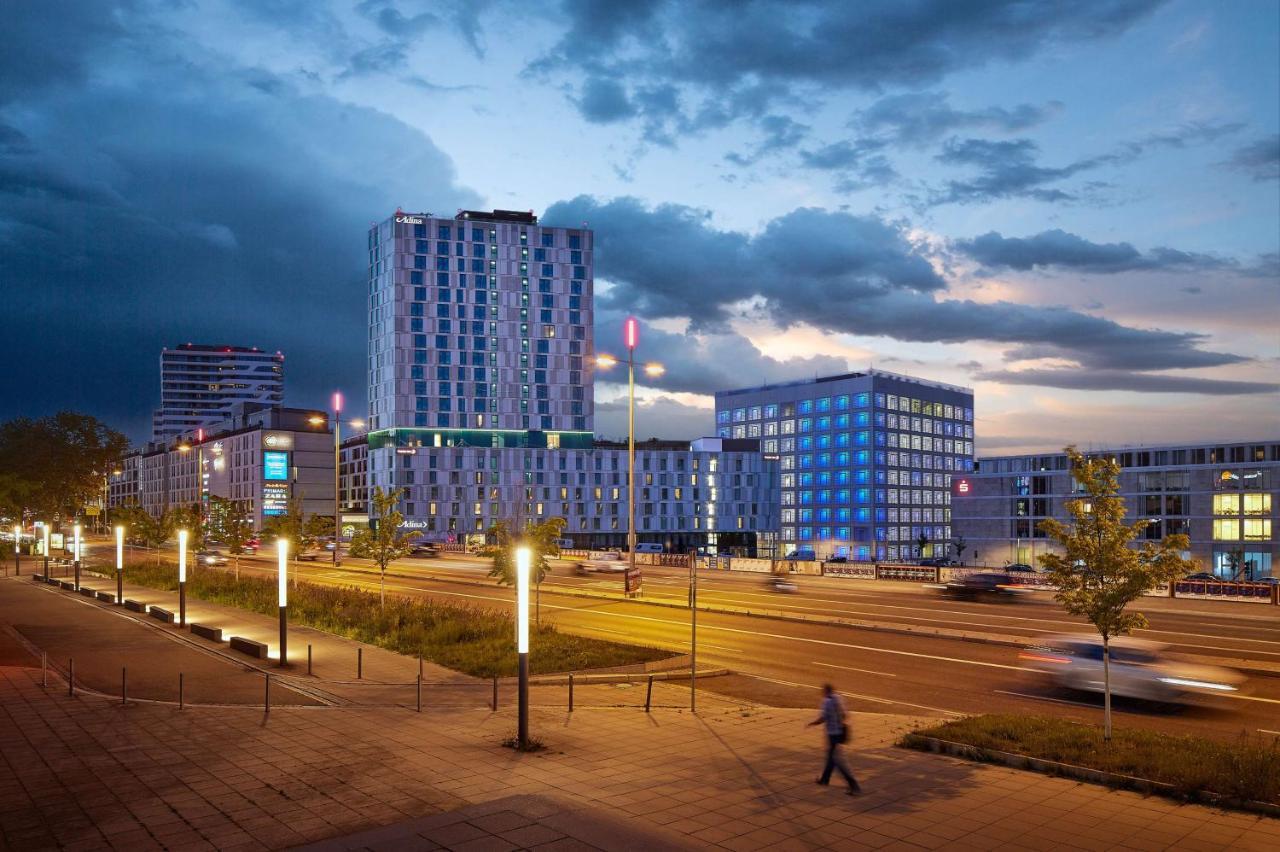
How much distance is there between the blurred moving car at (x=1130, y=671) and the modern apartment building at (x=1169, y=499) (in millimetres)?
79278

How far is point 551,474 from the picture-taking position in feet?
483

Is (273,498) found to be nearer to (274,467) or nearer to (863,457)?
(274,467)

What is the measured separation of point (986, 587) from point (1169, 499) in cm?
8576

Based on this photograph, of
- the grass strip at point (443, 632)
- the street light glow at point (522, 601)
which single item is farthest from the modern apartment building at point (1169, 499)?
the street light glow at point (522, 601)

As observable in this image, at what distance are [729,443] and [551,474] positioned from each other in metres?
33.3

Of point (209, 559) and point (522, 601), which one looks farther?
Answer: point (209, 559)

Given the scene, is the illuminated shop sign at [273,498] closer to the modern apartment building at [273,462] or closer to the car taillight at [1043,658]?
the modern apartment building at [273,462]

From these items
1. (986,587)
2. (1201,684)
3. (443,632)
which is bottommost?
(986,587)

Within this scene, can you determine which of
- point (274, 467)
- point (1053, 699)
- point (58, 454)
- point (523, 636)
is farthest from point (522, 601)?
point (274, 467)

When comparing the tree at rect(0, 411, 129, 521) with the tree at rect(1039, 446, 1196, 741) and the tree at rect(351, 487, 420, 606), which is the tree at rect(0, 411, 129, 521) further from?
the tree at rect(1039, 446, 1196, 741)

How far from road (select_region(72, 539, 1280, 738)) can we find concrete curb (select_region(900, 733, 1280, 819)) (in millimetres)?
4510

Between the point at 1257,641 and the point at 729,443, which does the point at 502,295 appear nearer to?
the point at 729,443

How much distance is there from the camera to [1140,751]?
14578mm

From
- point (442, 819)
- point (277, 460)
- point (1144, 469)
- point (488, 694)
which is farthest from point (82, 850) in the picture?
point (277, 460)
